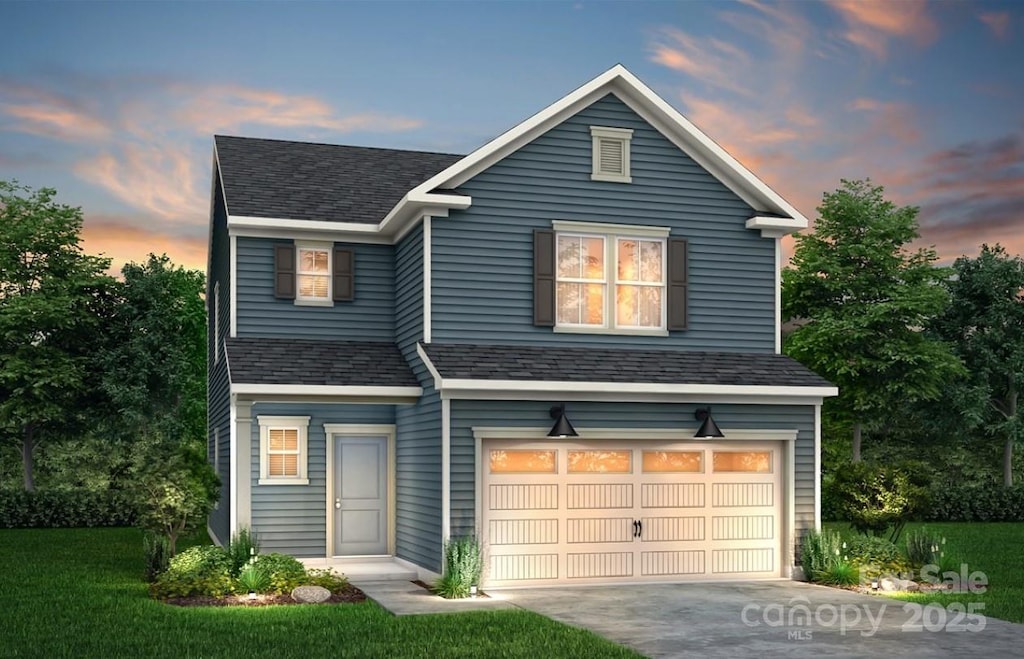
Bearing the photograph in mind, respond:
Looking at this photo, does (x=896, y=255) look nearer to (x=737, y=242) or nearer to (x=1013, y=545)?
(x=1013, y=545)

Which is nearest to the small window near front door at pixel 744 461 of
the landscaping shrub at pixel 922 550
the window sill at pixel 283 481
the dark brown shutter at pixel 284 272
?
the landscaping shrub at pixel 922 550

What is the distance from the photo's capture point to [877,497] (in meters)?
20.4

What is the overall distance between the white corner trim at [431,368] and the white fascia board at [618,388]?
0.05 feet

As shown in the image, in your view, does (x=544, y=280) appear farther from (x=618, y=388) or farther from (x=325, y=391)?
(x=325, y=391)

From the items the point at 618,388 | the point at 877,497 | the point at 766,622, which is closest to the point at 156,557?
the point at 618,388

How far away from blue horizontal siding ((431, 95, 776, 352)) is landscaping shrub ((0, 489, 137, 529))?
17687mm

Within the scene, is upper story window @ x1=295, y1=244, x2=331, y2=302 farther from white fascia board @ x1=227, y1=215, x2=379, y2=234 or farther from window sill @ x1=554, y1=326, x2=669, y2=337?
window sill @ x1=554, y1=326, x2=669, y2=337

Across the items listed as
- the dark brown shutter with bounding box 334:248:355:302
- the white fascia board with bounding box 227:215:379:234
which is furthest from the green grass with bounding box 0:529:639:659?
the white fascia board with bounding box 227:215:379:234

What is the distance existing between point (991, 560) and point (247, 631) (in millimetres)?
16067

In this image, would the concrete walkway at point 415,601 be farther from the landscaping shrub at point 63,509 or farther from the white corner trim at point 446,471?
the landscaping shrub at point 63,509

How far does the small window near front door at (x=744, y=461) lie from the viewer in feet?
64.7

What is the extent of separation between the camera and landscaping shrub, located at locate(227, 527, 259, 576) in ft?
57.6

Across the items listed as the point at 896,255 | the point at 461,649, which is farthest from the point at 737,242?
the point at 896,255

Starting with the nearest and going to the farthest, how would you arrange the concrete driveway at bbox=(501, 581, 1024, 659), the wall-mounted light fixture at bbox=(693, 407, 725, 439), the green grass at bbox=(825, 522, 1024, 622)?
the concrete driveway at bbox=(501, 581, 1024, 659)
the green grass at bbox=(825, 522, 1024, 622)
the wall-mounted light fixture at bbox=(693, 407, 725, 439)
